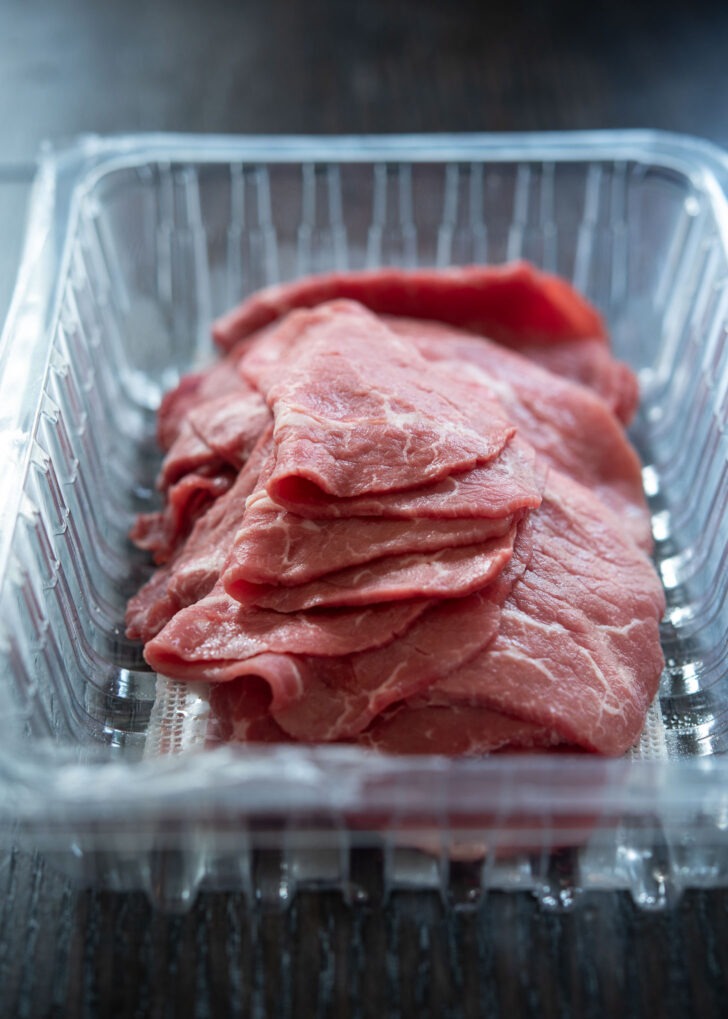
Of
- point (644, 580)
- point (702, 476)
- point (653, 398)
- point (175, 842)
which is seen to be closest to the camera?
point (175, 842)

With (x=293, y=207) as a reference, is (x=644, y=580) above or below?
below

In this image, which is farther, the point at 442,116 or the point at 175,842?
the point at 442,116

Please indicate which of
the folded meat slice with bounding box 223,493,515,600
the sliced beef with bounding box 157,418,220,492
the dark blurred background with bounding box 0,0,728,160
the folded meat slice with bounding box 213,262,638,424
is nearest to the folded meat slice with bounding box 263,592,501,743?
the folded meat slice with bounding box 223,493,515,600

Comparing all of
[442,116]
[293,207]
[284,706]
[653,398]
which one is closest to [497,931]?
[284,706]

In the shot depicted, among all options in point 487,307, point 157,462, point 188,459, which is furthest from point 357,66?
point 188,459

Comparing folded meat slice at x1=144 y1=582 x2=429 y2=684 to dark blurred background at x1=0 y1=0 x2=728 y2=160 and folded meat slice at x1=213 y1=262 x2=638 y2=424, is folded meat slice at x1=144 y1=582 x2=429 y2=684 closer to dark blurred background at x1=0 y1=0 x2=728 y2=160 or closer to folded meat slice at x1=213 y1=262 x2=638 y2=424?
folded meat slice at x1=213 y1=262 x2=638 y2=424

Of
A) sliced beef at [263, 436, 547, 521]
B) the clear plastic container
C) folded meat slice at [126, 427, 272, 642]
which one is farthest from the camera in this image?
folded meat slice at [126, 427, 272, 642]

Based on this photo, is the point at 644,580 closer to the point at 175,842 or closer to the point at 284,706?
the point at 284,706

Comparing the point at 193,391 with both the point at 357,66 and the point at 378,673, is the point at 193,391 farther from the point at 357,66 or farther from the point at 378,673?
the point at 357,66

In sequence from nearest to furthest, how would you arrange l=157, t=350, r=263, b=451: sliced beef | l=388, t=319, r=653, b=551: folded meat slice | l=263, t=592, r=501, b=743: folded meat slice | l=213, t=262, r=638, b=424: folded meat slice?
l=263, t=592, r=501, b=743: folded meat slice < l=388, t=319, r=653, b=551: folded meat slice < l=157, t=350, r=263, b=451: sliced beef < l=213, t=262, r=638, b=424: folded meat slice
